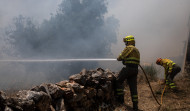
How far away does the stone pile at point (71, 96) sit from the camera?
2.52 metres

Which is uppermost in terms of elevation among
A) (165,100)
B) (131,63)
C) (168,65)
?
(131,63)

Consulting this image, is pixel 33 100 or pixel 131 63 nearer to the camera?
pixel 33 100

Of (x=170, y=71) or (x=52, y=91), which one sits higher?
(x=52, y=91)

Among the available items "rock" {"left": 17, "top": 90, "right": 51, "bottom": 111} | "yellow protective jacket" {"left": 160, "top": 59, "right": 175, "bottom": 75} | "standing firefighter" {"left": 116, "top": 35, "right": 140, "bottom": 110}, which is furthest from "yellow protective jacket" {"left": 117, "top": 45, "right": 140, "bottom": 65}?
"rock" {"left": 17, "top": 90, "right": 51, "bottom": 111}

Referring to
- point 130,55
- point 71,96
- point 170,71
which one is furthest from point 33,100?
point 170,71

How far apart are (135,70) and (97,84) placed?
1474mm

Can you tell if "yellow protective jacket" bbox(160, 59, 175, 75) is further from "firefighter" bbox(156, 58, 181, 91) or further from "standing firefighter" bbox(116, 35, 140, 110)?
"standing firefighter" bbox(116, 35, 140, 110)

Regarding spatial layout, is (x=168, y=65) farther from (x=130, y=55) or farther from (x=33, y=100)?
(x=33, y=100)

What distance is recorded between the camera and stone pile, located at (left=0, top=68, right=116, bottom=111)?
99.3 inches

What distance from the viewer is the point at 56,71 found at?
17.7 meters

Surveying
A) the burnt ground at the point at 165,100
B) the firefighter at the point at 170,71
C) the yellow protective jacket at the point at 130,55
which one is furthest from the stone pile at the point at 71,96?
the firefighter at the point at 170,71

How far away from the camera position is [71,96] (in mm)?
3879

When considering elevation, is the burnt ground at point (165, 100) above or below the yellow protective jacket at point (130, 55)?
below

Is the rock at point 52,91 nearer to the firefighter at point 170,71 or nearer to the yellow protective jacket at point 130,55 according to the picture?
the yellow protective jacket at point 130,55
